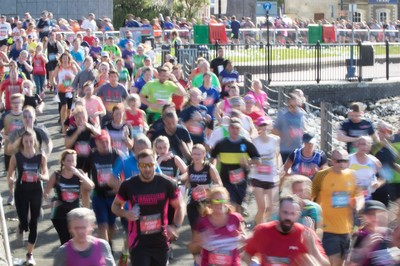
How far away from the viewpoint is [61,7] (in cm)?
5012

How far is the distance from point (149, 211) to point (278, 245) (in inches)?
78.3

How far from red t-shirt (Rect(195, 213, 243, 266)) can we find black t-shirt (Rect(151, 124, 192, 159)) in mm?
4260

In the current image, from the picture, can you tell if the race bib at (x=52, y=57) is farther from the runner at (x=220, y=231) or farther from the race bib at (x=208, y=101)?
the runner at (x=220, y=231)

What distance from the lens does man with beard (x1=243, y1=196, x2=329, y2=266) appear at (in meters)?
8.84

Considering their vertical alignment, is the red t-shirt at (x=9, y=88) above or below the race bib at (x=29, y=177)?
above

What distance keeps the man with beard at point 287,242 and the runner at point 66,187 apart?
3.70 meters

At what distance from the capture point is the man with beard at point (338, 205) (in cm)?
1163

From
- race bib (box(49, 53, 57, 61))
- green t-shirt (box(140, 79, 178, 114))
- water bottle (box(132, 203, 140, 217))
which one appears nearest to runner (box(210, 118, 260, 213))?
water bottle (box(132, 203, 140, 217))

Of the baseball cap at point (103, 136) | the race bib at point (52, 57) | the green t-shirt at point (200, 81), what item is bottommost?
the baseball cap at point (103, 136)

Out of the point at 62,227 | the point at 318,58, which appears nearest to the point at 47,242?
the point at 62,227

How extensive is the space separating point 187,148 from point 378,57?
23609mm

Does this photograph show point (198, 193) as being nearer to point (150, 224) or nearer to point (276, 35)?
point (150, 224)

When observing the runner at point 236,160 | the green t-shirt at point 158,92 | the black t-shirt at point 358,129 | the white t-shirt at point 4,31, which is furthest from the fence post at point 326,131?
the white t-shirt at point 4,31

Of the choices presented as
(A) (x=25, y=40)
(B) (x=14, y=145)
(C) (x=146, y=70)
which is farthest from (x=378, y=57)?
(B) (x=14, y=145)
